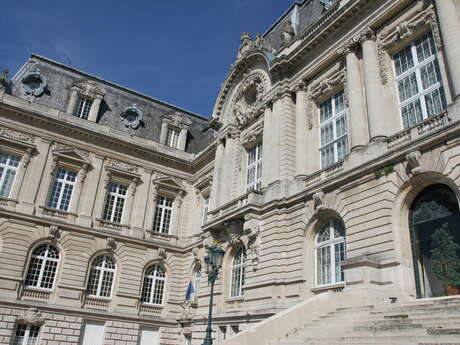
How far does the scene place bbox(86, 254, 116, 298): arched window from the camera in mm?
24344

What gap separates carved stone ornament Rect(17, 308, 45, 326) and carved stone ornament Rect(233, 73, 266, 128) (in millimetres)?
15201

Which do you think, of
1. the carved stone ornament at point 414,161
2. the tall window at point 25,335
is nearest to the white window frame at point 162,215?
the tall window at point 25,335

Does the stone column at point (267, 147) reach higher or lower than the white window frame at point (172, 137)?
lower

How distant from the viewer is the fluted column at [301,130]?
18203 millimetres

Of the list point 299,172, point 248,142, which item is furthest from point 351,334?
point 248,142

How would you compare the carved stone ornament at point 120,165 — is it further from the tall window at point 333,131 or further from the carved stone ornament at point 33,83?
the tall window at point 333,131

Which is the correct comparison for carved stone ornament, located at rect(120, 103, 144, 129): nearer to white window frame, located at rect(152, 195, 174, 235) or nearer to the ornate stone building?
the ornate stone building

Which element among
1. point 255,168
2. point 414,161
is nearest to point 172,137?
point 255,168

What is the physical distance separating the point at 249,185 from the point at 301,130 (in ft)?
16.0

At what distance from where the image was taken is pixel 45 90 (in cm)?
2708

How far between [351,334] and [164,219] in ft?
68.0

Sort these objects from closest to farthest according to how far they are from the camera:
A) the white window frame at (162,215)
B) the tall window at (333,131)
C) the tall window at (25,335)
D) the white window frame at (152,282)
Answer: the tall window at (333,131) < the tall window at (25,335) < the white window frame at (152,282) < the white window frame at (162,215)

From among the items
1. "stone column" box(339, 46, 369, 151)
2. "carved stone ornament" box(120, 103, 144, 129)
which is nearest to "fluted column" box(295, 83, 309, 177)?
"stone column" box(339, 46, 369, 151)

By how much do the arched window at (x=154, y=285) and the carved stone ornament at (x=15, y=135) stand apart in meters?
11.0
